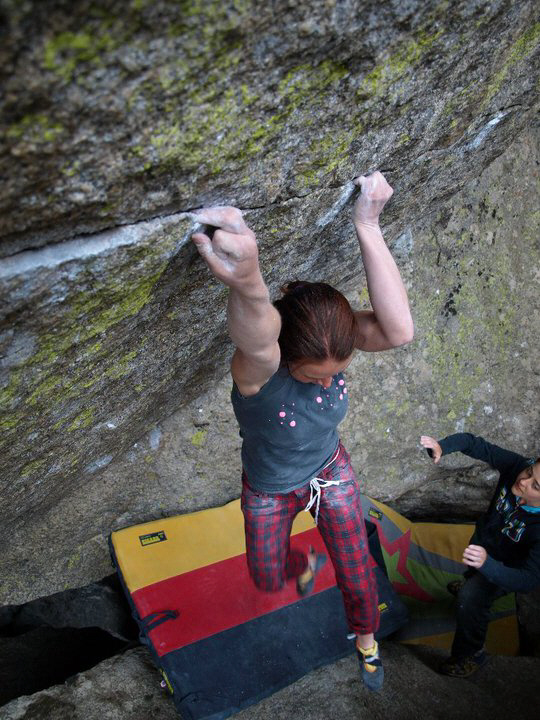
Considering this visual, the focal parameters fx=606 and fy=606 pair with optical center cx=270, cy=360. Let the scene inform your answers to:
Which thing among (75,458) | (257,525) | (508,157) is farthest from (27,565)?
(508,157)

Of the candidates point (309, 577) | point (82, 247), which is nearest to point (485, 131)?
point (82, 247)

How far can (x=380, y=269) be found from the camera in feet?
6.36

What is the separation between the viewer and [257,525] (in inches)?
98.8

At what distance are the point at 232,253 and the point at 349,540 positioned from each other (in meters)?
1.52

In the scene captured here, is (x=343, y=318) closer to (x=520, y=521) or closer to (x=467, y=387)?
(x=520, y=521)

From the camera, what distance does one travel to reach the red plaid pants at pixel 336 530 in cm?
247

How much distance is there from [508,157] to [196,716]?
10.7ft

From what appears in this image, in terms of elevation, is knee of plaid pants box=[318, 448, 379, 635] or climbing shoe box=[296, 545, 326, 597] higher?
knee of plaid pants box=[318, 448, 379, 635]

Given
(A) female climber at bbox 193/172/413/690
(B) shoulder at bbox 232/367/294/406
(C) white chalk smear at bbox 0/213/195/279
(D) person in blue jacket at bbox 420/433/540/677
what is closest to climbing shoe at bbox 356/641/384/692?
(A) female climber at bbox 193/172/413/690

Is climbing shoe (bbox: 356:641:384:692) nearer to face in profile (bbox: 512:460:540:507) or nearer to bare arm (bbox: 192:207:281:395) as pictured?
face in profile (bbox: 512:460:540:507)

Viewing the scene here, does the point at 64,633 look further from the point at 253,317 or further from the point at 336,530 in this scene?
the point at 253,317

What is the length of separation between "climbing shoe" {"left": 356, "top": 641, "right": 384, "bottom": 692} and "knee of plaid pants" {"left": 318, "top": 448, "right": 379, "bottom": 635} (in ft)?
0.67

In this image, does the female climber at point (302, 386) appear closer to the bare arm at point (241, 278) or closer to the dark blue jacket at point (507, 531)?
the bare arm at point (241, 278)

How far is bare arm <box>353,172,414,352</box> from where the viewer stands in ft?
6.39
